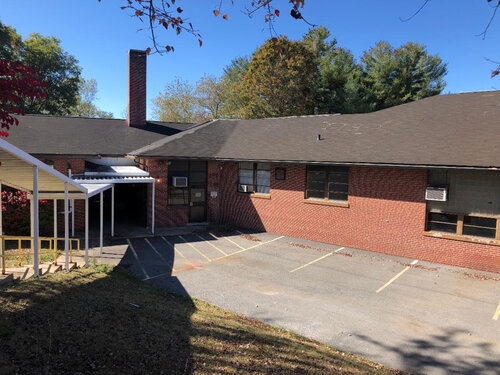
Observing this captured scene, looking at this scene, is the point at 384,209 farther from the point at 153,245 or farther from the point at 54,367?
the point at 54,367

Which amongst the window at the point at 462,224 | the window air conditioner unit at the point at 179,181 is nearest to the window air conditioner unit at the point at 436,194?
the window at the point at 462,224

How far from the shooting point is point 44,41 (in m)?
35.6

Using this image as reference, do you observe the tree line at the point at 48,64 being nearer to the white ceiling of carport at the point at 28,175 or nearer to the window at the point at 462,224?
the white ceiling of carport at the point at 28,175

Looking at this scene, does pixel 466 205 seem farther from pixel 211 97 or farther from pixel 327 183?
pixel 211 97

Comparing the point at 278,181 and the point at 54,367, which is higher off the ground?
the point at 278,181

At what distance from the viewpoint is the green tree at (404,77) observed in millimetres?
34906

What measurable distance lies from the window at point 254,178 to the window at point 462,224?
7068 millimetres

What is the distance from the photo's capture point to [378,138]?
47.6ft

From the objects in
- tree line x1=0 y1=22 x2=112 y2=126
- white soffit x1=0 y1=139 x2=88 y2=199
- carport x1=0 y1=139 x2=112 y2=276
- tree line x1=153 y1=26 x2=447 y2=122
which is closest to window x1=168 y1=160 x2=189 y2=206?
carport x1=0 y1=139 x2=112 y2=276

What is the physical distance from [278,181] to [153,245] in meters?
6.02

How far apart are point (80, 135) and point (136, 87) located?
4409 mm

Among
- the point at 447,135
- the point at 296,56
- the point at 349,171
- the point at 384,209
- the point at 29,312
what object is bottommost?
the point at 29,312

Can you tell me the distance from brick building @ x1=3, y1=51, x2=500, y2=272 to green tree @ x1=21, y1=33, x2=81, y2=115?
18.7 metres

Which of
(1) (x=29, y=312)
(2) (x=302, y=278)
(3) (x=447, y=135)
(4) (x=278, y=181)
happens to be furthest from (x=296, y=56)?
(1) (x=29, y=312)
